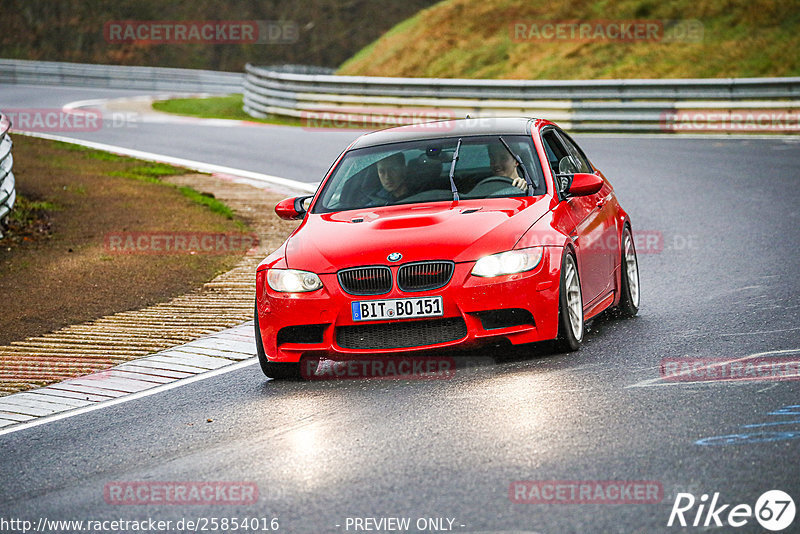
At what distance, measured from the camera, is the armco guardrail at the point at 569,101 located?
76.4 ft

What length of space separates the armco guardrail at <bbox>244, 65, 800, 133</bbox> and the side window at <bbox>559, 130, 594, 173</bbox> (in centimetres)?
1425

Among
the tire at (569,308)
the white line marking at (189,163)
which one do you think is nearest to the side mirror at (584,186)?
the tire at (569,308)

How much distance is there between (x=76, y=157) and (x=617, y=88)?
10.7 m

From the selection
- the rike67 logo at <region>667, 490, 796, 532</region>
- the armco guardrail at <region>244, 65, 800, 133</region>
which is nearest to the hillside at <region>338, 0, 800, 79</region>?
the armco guardrail at <region>244, 65, 800, 133</region>

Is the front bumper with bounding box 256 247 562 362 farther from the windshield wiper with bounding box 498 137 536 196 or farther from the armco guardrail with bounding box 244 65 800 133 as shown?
the armco guardrail with bounding box 244 65 800 133

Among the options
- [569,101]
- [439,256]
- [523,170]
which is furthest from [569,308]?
[569,101]

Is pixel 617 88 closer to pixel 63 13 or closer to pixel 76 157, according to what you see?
pixel 76 157

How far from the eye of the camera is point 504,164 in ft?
28.5

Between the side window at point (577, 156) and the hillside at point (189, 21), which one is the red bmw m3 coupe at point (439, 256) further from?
the hillside at point (189, 21)

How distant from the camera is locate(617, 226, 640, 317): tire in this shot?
9242 mm

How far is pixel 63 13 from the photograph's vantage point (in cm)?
6175

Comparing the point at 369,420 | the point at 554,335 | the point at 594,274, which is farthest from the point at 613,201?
the point at 369,420

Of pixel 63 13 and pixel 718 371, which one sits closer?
pixel 718 371

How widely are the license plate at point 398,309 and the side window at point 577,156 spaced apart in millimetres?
2714
